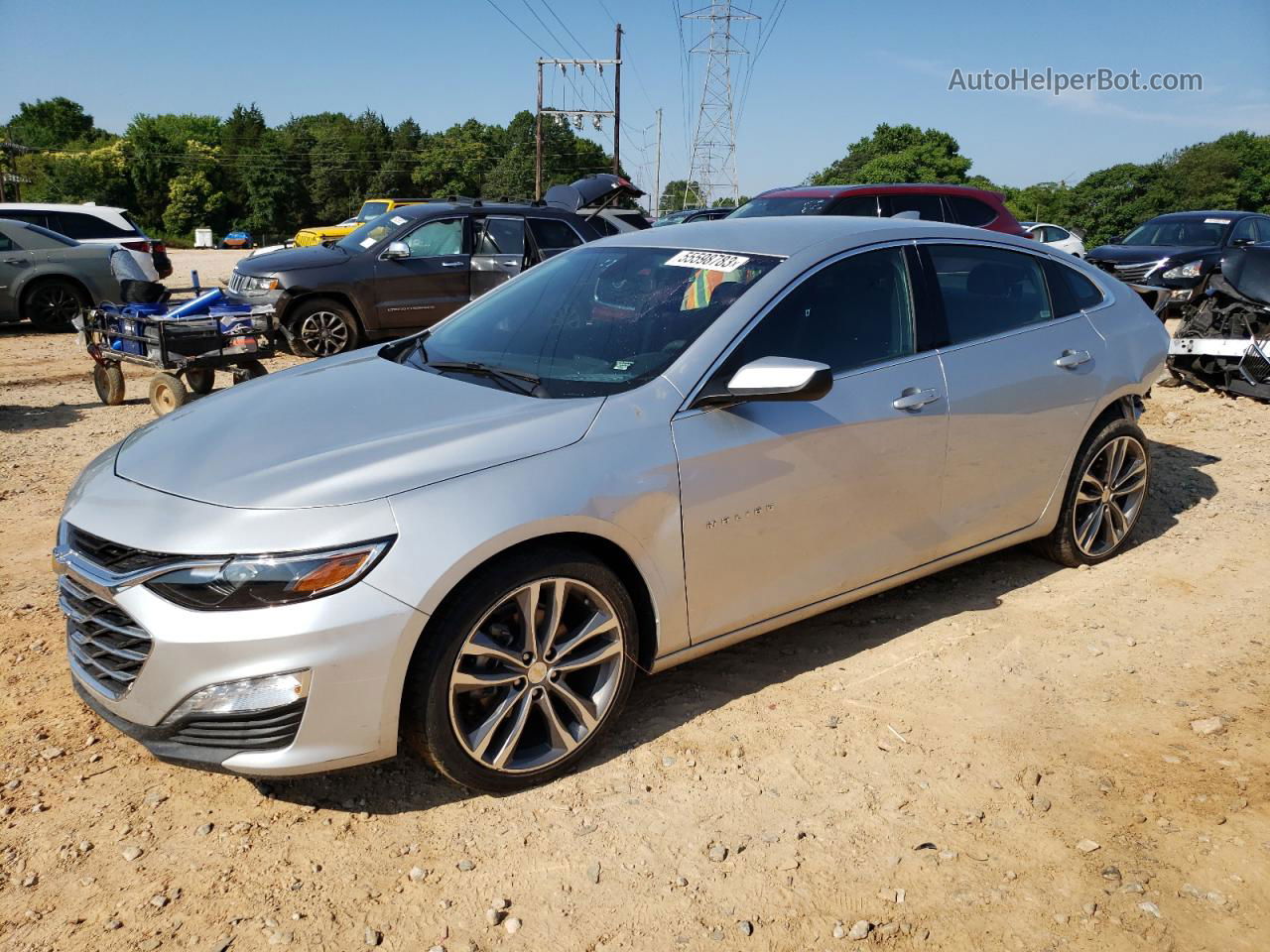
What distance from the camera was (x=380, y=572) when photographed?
2652 millimetres

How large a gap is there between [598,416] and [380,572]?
0.86 m

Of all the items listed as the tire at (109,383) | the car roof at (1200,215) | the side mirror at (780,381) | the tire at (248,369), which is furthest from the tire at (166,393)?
the car roof at (1200,215)

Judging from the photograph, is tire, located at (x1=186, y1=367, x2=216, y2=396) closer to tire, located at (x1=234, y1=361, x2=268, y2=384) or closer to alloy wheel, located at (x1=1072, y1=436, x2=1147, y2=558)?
tire, located at (x1=234, y1=361, x2=268, y2=384)

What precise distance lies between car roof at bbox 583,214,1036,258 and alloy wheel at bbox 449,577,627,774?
1.56 m

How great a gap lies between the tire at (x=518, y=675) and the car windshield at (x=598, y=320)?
67cm

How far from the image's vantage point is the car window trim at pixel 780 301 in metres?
3.28

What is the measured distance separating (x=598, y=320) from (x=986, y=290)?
1759 mm

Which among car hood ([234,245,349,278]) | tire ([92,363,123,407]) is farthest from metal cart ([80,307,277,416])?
car hood ([234,245,349,278])

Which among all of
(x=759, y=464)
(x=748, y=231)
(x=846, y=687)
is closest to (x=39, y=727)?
(x=759, y=464)

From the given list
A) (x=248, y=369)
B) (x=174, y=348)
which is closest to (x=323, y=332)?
(x=248, y=369)

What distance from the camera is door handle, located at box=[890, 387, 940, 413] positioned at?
375 cm

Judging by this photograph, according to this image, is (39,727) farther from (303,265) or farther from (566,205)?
(566,205)

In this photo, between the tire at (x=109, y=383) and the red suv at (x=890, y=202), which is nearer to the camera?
the tire at (x=109, y=383)

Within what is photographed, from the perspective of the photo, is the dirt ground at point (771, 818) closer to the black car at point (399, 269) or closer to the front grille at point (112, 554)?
the front grille at point (112, 554)
